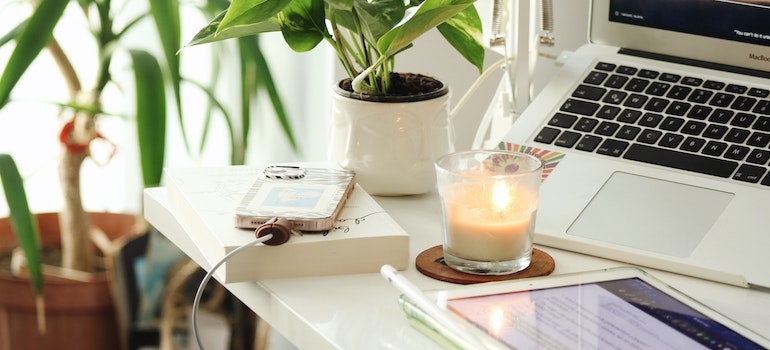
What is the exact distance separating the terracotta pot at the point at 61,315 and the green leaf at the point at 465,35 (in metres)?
0.80

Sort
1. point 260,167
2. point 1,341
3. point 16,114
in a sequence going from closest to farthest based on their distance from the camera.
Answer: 1. point 260,167
2. point 1,341
3. point 16,114

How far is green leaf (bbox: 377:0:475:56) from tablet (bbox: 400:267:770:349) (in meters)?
0.20

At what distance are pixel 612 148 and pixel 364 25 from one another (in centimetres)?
22

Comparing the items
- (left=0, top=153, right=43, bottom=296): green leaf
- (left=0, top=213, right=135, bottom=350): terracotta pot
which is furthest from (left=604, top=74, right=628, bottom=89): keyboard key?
(left=0, top=213, right=135, bottom=350): terracotta pot

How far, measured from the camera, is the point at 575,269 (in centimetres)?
68

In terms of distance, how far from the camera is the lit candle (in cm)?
66

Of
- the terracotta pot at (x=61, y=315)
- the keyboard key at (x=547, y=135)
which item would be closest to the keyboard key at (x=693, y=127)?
the keyboard key at (x=547, y=135)

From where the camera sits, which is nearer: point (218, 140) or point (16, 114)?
point (16, 114)

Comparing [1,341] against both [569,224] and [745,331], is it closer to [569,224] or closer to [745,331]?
[569,224]

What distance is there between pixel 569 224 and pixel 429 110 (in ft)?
0.51

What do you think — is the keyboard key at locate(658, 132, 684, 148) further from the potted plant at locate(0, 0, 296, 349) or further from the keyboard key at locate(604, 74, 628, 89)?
the potted plant at locate(0, 0, 296, 349)

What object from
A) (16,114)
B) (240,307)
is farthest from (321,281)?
(16,114)

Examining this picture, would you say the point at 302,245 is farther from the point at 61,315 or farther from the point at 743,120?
the point at 61,315

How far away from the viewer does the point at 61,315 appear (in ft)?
4.67
